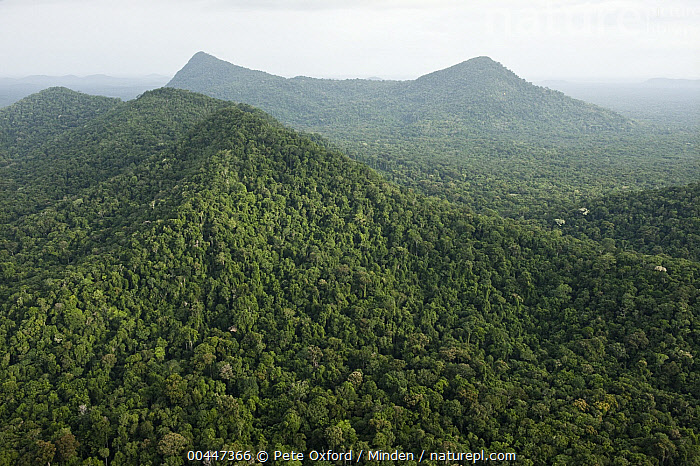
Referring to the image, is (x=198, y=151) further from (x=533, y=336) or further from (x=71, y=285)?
(x=533, y=336)

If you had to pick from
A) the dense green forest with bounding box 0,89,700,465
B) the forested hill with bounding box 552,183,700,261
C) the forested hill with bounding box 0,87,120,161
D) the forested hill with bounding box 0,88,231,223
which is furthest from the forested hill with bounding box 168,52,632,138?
the dense green forest with bounding box 0,89,700,465

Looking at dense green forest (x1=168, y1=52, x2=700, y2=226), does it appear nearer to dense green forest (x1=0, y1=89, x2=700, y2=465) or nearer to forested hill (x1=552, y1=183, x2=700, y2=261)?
forested hill (x1=552, y1=183, x2=700, y2=261)

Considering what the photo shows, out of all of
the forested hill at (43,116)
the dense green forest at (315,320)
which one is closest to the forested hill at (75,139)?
the forested hill at (43,116)

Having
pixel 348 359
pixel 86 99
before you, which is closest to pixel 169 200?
pixel 348 359

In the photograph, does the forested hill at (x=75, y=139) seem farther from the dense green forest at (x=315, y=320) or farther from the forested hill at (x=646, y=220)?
the forested hill at (x=646, y=220)

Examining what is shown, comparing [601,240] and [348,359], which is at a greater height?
[601,240]

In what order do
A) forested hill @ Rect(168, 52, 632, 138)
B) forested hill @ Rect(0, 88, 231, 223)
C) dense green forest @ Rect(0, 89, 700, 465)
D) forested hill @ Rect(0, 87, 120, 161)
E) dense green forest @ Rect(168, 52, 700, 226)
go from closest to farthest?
dense green forest @ Rect(0, 89, 700, 465) < forested hill @ Rect(0, 88, 231, 223) < dense green forest @ Rect(168, 52, 700, 226) < forested hill @ Rect(0, 87, 120, 161) < forested hill @ Rect(168, 52, 632, 138)

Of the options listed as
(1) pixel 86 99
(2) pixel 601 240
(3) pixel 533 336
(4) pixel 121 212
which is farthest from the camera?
(1) pixel 86 99
